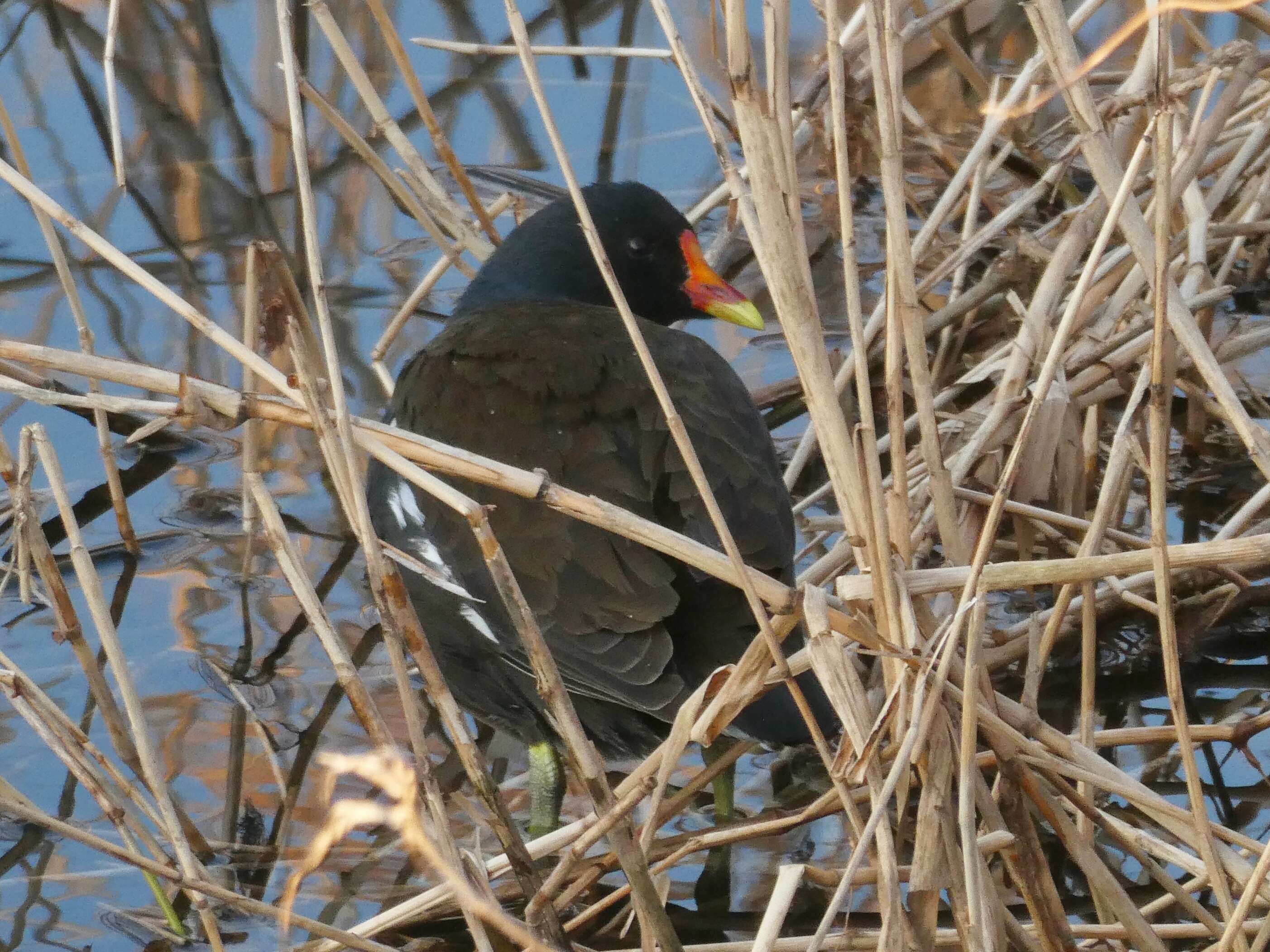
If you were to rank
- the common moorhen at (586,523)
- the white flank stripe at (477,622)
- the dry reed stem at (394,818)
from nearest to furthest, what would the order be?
1. the dry reed stem at (394,818)
2. the common moorhen at (586,523)
3. the white flank stripe at (477,622)

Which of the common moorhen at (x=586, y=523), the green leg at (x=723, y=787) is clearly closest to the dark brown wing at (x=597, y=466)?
the common moorhen at (x=586, y=523)

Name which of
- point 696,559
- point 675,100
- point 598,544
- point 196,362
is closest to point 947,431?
point 598,544

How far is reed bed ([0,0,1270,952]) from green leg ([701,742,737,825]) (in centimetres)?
6

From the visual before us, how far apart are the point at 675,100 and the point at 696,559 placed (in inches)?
117

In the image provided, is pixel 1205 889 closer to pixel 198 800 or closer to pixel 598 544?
pixel 598 544

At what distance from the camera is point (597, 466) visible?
1990 mm

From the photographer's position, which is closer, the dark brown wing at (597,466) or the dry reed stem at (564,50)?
the dark brown wing at (597,466)

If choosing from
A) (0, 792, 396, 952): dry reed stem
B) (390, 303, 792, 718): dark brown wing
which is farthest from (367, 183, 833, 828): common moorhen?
(0, 792, 396, 952): dry reed stem

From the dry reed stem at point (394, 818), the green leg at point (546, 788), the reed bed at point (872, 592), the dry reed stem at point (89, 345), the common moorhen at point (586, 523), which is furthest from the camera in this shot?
the dry reed stem at point (89, 345)

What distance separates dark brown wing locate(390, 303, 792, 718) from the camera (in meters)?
1.90

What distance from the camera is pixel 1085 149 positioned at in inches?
61.6

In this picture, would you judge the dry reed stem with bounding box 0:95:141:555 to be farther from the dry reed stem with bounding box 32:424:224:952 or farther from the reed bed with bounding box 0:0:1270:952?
the dry reed stem with bounding box 32:424:224:952

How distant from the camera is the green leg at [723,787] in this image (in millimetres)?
2168

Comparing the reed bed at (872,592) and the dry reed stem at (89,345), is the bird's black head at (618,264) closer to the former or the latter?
the reed bed at (872,592)
